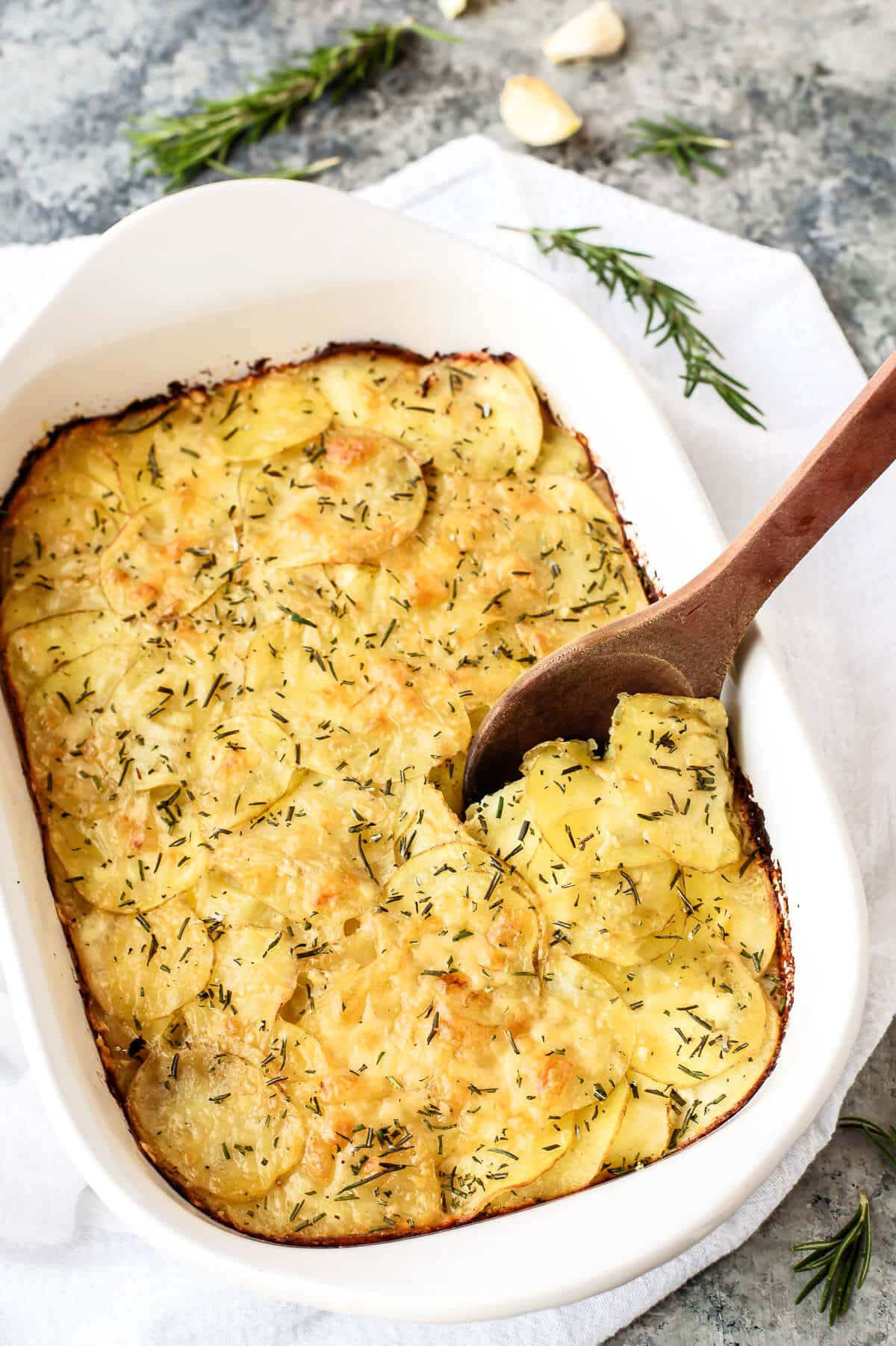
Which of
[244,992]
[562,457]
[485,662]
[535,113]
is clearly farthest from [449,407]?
[244,992]

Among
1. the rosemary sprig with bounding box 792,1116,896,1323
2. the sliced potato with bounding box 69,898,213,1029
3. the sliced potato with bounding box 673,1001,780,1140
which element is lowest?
the rosemary sprig with bounding box 792,1116,896,1323

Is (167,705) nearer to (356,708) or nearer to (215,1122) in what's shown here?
(356,708)

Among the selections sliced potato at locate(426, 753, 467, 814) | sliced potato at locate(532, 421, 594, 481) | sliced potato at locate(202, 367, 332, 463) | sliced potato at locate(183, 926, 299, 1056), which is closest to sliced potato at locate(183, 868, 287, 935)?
sliced potato at locate(183, 926, 299, 1056)

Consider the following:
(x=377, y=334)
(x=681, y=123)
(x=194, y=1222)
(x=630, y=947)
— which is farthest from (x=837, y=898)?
(x=681, y=123)

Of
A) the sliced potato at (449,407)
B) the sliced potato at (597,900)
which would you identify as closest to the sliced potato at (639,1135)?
the sliced potato at (597,900)

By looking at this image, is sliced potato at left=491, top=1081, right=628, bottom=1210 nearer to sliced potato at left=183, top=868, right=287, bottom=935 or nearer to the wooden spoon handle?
sliced potato at left=183, top=868, right=287, bottom=935

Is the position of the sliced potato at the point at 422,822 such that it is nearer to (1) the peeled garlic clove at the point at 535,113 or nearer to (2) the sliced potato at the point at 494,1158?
(2) the sliced potato at the point at 494,1158
